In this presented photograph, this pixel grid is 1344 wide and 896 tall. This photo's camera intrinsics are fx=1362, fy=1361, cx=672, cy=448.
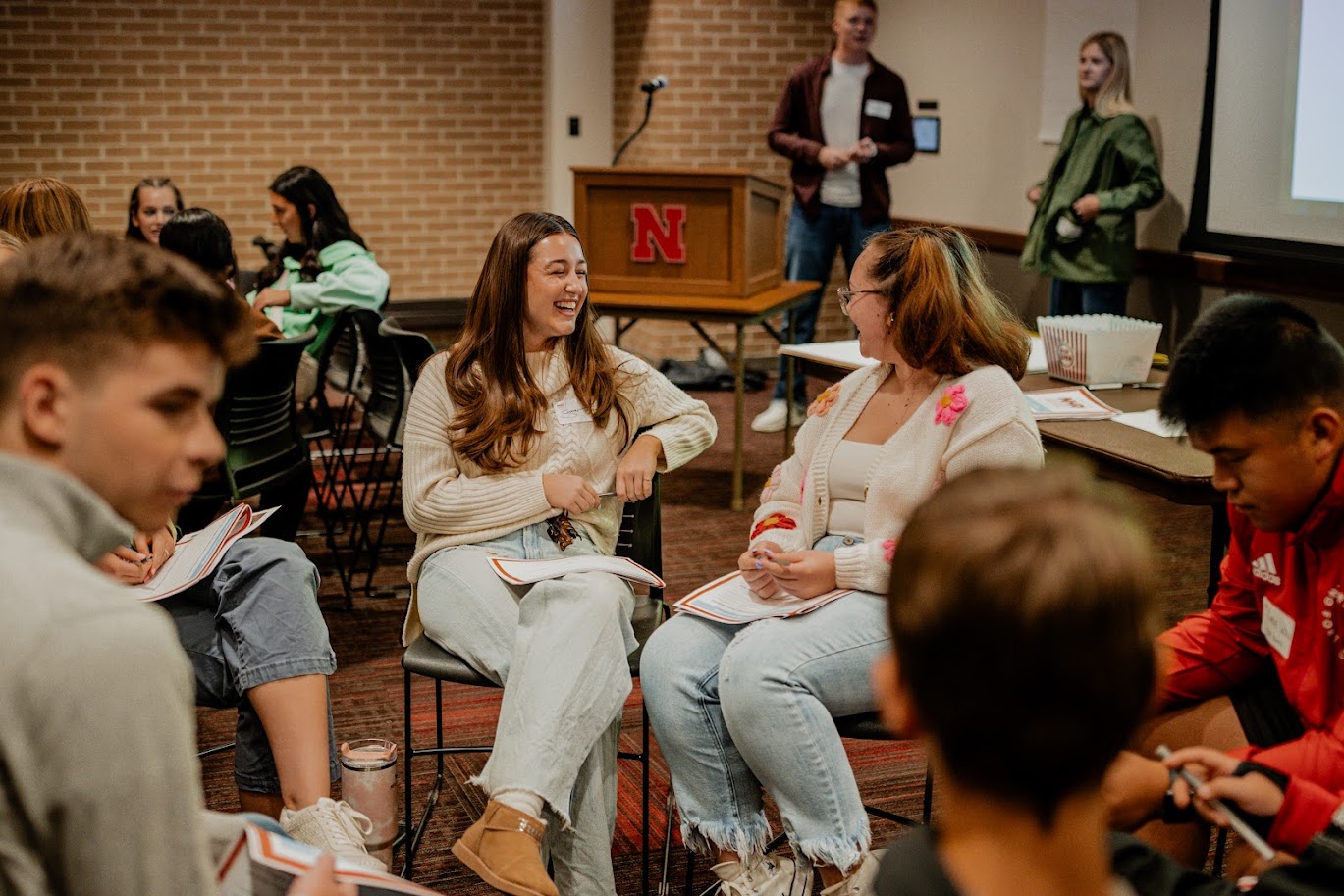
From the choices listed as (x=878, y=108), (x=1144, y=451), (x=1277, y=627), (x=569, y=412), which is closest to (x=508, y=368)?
(x=569, y=412)

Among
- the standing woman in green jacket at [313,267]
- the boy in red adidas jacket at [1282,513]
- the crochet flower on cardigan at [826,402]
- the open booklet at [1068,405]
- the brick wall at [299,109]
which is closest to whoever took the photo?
the boy in red adidas jacket at [1282,513]

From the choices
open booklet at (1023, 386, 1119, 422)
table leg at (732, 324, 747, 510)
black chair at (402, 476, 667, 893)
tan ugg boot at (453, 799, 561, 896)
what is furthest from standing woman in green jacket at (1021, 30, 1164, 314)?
tan ugg boot at (453, 799, 561, 896)

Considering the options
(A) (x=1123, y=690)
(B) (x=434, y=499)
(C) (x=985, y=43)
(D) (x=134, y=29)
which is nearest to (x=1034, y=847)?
(A) (x=1123, y=690)

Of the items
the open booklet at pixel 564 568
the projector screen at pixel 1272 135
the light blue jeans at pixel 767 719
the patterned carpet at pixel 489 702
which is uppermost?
the projector screen at pixel 1272 135

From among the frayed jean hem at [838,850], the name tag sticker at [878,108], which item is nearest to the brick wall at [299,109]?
the name tag sticker at [878,108]

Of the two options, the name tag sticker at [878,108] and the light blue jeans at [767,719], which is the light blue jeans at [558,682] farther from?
the name tag sticker at [878,108]

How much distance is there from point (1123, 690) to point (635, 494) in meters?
1.70

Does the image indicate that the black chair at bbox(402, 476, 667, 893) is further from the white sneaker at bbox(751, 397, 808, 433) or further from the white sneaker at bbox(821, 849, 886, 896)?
the white sneaker at bbox(751, 397, 808, 433)

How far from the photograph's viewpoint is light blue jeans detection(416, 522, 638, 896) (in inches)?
85.3

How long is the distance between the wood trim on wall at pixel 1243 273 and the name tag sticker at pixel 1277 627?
9.64 feet

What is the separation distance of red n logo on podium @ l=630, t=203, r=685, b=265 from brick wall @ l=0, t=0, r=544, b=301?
335 cm

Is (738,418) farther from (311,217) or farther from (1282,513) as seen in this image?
(1282,513)

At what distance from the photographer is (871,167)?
618 cm

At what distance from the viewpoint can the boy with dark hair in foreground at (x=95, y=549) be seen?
89 cm
